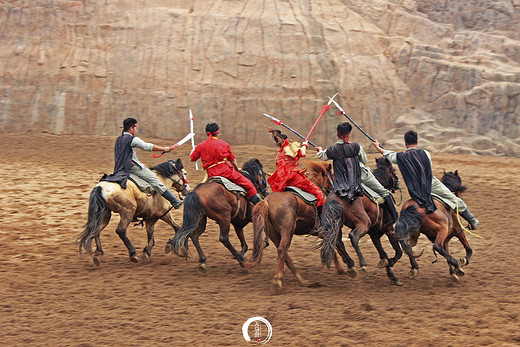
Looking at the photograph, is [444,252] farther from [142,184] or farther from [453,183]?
[142,184]

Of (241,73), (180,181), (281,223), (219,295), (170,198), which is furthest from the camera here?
(241,73)

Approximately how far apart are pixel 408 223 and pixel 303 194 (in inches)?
60.0

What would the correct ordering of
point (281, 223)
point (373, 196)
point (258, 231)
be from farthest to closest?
point (373, 196) → point (281, 223) → point (258, 231)

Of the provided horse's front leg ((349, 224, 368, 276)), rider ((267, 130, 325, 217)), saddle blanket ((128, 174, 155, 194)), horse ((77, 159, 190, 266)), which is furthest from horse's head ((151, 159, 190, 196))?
horse's front leg ((349, 224, 368, 276))

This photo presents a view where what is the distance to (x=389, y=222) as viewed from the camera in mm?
8734

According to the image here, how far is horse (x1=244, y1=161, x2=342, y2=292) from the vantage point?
7.79m

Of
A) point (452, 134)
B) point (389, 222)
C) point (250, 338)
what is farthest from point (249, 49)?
point (250, 338)

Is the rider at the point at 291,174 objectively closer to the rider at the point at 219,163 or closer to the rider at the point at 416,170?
the rider at the point at 219,163

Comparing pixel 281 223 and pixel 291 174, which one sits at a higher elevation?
pixel 291 174

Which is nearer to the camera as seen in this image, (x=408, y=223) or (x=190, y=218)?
(x=408, y=223)

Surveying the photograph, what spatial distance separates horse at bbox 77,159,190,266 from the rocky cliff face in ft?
36.7

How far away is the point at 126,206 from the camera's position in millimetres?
9141

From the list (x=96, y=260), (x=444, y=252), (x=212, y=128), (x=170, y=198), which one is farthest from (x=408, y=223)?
(x=96, y=260)

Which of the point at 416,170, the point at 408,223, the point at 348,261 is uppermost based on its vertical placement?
the point at 416,170
